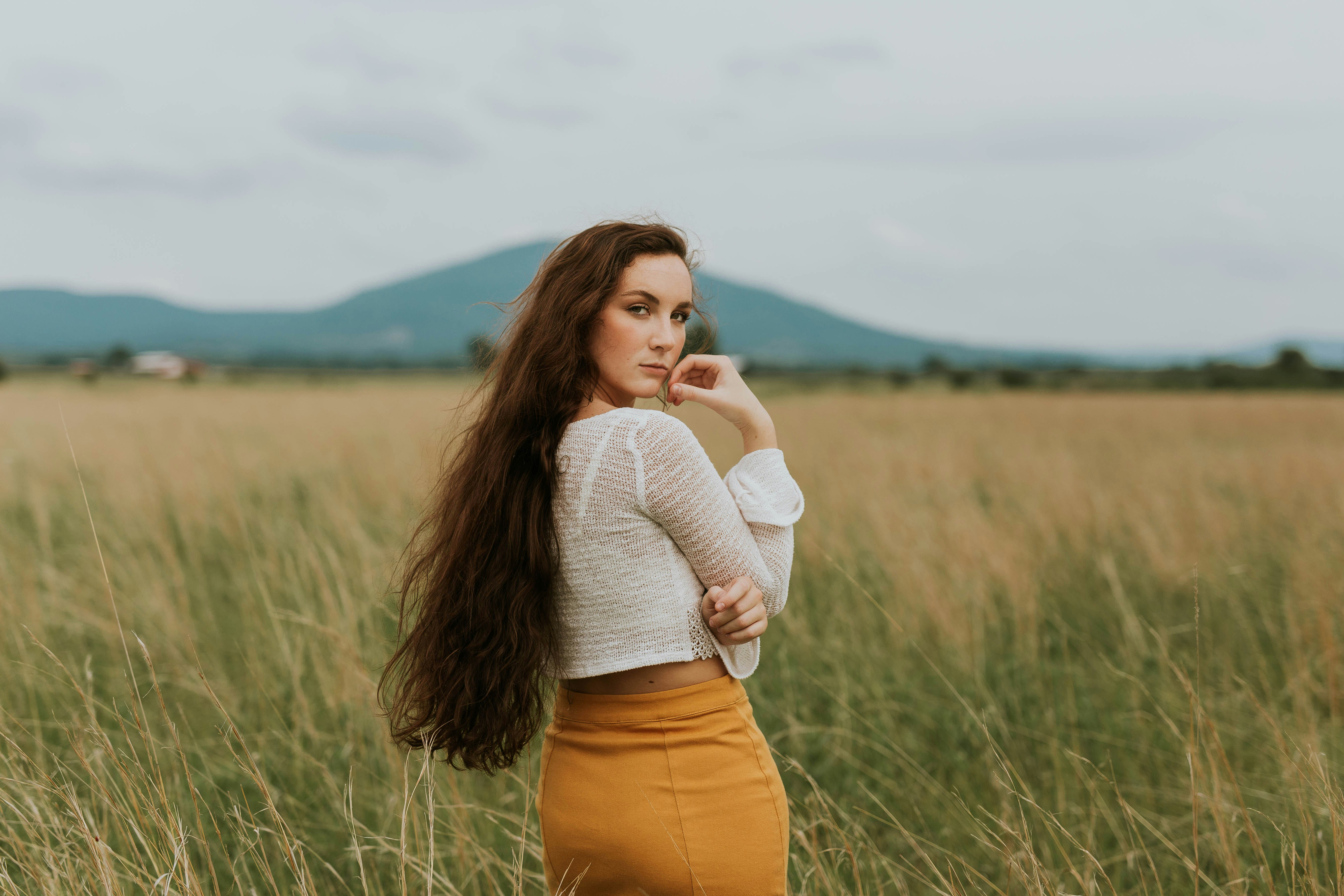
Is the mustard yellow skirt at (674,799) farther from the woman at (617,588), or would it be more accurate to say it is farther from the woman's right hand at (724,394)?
the woman's right hand at (724,394)

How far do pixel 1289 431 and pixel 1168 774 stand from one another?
40.8 feet

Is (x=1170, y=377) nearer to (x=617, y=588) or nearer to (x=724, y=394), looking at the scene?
(x=724, y=394)

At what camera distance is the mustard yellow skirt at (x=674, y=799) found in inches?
54.3

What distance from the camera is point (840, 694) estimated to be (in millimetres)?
3137

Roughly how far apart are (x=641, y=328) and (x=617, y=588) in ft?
1.56

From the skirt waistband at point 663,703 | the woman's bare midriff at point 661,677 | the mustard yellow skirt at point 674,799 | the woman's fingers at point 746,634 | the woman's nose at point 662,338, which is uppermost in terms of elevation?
the woman's nose at point 662,338

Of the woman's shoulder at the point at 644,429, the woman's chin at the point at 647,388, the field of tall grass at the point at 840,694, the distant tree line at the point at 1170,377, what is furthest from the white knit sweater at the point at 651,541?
the distant tree line at the point at 1170,377

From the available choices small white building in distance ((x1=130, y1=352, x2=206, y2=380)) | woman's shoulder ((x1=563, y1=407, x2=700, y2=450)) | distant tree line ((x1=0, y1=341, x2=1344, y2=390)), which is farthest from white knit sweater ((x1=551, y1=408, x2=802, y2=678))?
small white building in distance ((x1=130, y1=352, x2=206, y2=380))

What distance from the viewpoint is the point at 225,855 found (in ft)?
5.36

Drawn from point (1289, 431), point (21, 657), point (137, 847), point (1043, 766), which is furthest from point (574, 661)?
point (1289, 431)

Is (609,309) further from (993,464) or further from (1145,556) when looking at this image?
(993,464)

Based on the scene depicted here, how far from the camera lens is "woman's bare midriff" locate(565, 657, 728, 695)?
Answer: 1.43 m

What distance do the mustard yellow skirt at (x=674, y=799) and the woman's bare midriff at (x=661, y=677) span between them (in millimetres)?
13

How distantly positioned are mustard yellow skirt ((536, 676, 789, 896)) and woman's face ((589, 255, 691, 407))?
57 centimetres
